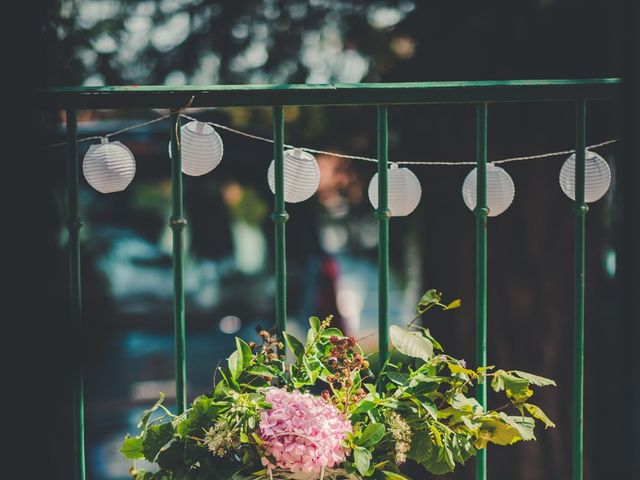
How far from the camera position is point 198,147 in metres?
1.96

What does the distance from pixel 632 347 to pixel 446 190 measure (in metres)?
3.29

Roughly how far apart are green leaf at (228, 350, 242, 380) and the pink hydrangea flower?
127mm

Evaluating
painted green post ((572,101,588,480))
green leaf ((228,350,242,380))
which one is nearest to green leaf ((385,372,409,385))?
green leaf ((228,350,242,380))

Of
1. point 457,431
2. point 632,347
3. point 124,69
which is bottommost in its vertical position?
point 457,431

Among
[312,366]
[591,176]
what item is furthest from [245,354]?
[591,176]

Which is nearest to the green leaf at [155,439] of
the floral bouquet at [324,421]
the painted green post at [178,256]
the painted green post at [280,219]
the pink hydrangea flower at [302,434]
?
the floral bouquet at [324,421]

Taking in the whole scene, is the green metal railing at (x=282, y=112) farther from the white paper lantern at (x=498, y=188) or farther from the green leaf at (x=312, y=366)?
the white paper lantern at (x=498, y=188)

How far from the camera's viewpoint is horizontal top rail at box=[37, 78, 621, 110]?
184 cm

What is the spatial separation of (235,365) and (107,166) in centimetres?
63

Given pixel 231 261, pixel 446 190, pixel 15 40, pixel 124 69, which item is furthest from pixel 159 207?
pixel 15 40

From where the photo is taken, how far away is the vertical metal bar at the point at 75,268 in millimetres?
1845

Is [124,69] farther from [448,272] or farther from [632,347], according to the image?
[632,347]

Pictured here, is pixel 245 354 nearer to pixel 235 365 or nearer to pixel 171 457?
pixel 235 365

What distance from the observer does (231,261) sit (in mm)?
6125
